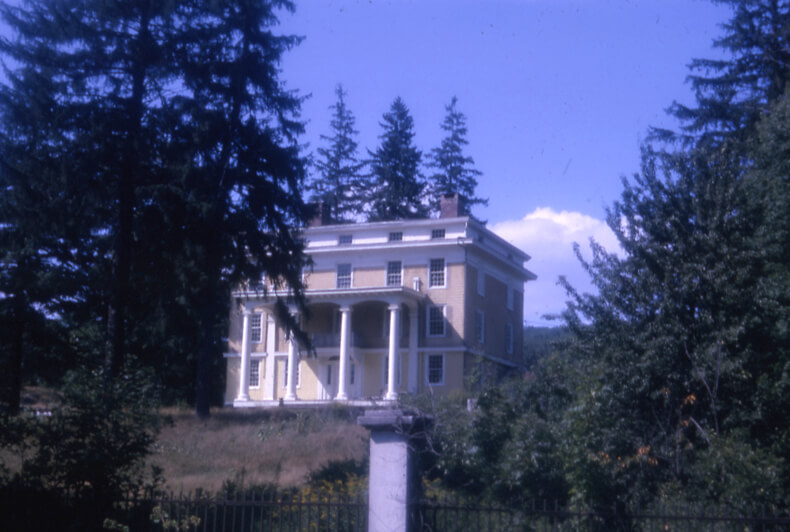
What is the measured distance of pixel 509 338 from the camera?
4816 centimetres

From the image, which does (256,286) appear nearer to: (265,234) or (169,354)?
(265,234)

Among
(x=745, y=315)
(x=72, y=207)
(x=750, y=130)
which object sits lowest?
(x=745, y=315)

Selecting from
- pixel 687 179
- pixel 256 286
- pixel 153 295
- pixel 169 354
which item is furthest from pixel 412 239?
pixel 687 179

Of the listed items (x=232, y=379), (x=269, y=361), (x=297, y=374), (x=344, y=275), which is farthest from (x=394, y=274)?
(x=232, y=379)

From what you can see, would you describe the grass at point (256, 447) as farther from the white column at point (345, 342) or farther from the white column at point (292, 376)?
the white column at point (292, 376)

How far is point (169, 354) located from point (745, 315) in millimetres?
38293

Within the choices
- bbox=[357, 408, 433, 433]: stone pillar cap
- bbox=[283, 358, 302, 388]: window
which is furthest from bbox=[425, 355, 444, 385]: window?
bbox=[357, 408, 433, 433]: stone pillar cap

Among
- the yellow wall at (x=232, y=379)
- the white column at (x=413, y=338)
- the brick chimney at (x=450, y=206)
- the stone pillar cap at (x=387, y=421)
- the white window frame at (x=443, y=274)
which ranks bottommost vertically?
the stone pillar cap at (x=387, y=421)

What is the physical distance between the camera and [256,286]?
2342cm

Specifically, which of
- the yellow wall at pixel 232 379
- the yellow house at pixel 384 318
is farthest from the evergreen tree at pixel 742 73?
the yellow wall at pixel 232 379

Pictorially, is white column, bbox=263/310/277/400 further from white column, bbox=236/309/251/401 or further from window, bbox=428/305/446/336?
window, bbox=428/305/446/336

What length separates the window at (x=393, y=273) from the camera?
43969 millimetres

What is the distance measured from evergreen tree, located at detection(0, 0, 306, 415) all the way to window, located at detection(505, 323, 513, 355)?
88.9 ft

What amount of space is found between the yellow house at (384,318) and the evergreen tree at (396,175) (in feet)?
47.0
